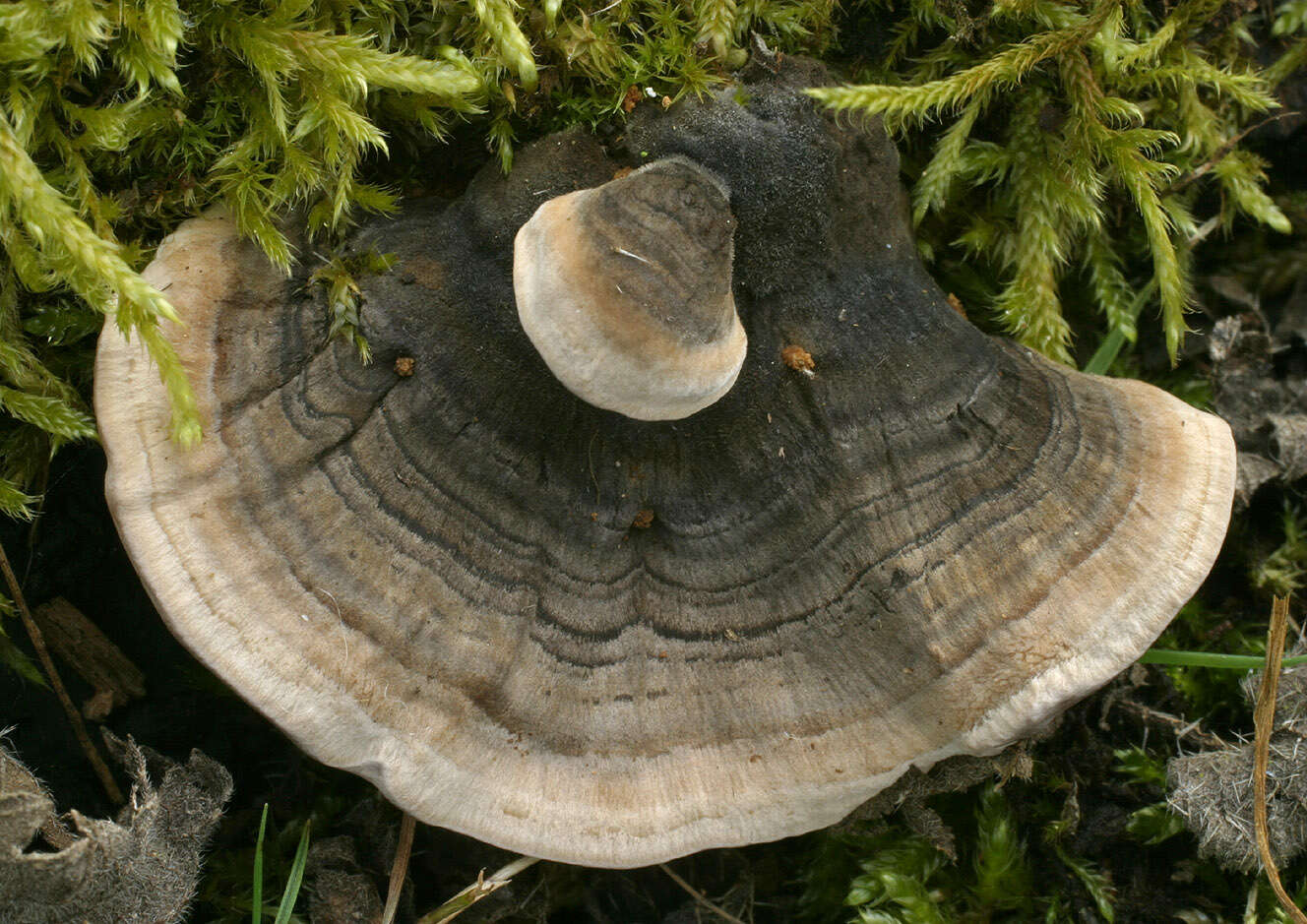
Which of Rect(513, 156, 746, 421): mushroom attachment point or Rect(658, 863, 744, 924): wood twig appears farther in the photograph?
Rect(658, 863, 744, 924): wood twig

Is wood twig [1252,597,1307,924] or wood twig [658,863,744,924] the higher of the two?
wood twig [1252,597,1307,924]

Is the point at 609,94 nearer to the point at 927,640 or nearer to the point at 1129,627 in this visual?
the point at 927,640

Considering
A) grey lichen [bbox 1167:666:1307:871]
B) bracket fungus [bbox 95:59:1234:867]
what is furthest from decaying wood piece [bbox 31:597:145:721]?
grey lichen [bbox 1167:666:1307:871]

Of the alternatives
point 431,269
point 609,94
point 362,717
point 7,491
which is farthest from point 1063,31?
point 7,491

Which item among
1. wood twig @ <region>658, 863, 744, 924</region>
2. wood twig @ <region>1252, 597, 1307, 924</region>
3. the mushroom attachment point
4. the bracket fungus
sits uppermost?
the mushroom attachment point

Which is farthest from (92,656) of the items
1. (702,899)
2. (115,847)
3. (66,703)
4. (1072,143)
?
(1072,143)

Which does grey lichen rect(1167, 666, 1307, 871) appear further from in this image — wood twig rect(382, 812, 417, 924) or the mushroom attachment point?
wood twig rect(382, 812, 417, 924)

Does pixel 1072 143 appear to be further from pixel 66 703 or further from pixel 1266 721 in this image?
pixel 66 703
